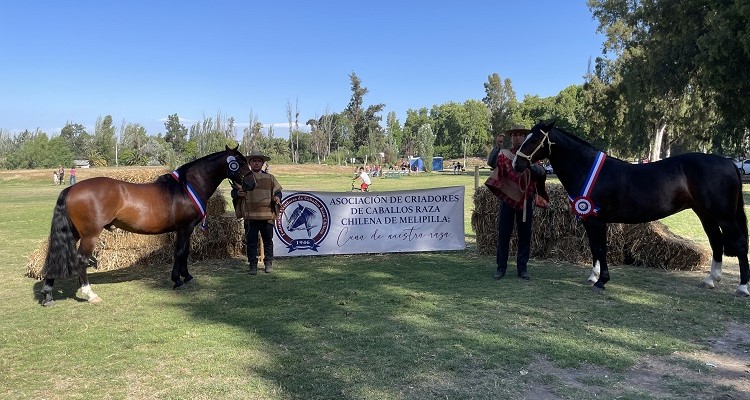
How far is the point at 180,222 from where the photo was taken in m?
7.30

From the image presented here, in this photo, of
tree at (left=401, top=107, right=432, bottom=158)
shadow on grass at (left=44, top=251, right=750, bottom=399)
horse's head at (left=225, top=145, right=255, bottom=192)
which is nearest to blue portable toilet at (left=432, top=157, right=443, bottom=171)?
tree at (left=401, top=107, right=432, bottom=158)

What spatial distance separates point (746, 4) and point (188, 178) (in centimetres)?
1760

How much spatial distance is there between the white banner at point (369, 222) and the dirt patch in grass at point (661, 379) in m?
5.95

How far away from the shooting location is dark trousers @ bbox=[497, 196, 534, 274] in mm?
7645

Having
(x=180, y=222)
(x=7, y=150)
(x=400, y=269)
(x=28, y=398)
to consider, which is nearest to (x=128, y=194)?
(x=180, y=222)

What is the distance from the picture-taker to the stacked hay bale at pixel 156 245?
28.9 ft

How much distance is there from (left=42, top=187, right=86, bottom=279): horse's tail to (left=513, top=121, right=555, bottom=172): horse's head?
575cm

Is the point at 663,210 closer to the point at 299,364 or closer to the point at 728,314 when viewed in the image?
the point at 728,314

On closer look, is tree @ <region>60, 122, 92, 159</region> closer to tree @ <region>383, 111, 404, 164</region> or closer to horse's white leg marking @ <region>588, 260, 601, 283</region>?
tree @ <region>383, 111, 404, 164</region>

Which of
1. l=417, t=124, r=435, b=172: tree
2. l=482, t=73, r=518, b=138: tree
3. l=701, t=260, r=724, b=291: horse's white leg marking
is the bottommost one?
l=701, t=260, r=724, b=291: horse's white leg marking

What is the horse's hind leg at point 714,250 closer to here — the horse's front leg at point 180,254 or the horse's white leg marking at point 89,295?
the horse's front leg at point 180,254

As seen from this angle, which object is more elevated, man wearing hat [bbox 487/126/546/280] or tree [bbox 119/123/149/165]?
tree [bbox 119/123/149/165]

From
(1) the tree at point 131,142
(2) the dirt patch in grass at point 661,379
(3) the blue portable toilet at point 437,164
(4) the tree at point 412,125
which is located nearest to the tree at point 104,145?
(1) the tree at point 131,142

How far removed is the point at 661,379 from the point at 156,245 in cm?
801
